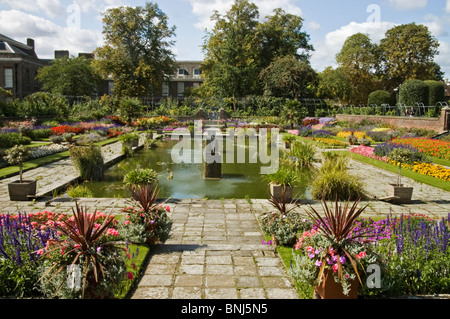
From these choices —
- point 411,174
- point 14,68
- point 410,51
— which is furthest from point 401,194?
point 14,68

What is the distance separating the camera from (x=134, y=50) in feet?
136

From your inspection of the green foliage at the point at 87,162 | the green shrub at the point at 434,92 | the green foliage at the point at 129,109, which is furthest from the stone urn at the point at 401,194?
the green shrub at the point at 434,92

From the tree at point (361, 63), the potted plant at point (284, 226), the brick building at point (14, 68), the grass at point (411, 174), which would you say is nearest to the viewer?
the potted plant at point (284, 226)

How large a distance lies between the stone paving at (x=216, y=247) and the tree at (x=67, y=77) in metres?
36.4

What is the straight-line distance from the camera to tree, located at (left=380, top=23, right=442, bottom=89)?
37.0m

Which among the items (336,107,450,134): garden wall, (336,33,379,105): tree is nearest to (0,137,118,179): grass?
(336,107,450,134): garden wall

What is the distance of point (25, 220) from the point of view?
4605 mm

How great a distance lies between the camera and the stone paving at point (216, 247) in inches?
146

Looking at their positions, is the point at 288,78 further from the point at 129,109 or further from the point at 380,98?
the point at 129,109

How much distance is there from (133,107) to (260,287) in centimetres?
2334

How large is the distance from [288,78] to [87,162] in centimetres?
2930

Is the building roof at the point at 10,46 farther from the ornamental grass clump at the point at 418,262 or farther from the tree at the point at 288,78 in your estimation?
the ornamental grass clump at the point at 418,262

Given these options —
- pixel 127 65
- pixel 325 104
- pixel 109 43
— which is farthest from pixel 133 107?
pixel 325 104
